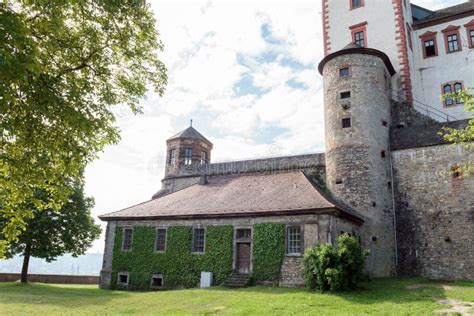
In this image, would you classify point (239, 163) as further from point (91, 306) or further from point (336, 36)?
point (91, 306)

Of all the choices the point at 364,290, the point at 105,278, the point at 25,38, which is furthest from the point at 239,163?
the point at 25,38

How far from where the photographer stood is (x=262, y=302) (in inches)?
580

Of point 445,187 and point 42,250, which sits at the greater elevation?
point 445,187

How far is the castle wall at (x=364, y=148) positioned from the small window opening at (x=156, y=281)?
11.4 m

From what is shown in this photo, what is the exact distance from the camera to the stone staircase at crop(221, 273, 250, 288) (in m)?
19.7

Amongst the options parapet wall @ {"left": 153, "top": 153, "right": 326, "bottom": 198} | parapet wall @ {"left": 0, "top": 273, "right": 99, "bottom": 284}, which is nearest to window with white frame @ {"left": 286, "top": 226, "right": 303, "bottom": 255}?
parapet wall @ {"left": 153, "top": 153, "right": 326, "bottom": 198}

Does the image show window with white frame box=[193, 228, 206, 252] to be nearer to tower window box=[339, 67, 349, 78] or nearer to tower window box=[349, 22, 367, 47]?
tower window box=[339, 67, 349, 78]

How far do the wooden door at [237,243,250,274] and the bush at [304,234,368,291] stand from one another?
13.5ft

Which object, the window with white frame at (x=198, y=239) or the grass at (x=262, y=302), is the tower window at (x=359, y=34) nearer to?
the grass at (x=262, y=302)

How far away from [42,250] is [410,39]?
3097 centimetres

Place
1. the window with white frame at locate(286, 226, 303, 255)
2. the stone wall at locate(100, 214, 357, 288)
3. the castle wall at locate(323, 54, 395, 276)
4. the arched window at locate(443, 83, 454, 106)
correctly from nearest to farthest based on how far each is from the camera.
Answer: the stone wall at locate(100, 214, 357, 288)
the window with white frame at locate(286, 226, 303, 255)
the castle wall at locate(323, 54, 395, 276)
the arched window at locate(443, 83, 454, 106)

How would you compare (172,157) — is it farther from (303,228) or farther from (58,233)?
(303,228)

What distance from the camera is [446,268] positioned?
2097 cm

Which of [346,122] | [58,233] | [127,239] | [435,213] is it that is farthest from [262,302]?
[58,233]
